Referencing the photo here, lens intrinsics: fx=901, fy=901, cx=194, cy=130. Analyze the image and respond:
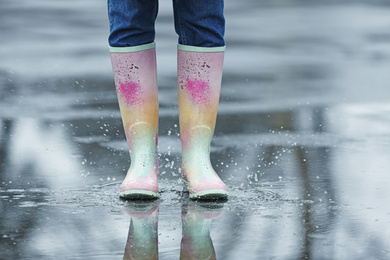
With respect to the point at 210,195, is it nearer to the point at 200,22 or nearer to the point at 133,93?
the point at 133,93

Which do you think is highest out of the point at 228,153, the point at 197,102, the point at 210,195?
the point at 197,102

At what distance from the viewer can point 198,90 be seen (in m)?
2.99

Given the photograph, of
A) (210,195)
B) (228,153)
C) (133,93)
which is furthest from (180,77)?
(228,153)

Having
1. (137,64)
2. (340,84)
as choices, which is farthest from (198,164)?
(340,84)

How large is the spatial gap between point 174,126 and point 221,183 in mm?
1191

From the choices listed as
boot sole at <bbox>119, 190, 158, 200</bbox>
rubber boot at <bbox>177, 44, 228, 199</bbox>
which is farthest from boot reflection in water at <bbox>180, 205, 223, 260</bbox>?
rubber boot at <bbox>177, 44, 228, 199</bbox>

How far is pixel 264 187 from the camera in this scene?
2994mm

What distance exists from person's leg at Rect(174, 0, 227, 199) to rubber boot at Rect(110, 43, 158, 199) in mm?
103

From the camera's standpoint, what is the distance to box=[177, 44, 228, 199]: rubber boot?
9.77 feet

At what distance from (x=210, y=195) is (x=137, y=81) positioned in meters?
0.46

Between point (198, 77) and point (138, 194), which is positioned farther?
point (198, 77)

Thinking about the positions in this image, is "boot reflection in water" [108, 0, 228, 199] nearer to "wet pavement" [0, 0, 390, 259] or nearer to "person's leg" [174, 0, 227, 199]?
"person's leg" [174, 0, 227, 199]

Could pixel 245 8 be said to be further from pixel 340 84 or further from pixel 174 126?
pixel 174 126

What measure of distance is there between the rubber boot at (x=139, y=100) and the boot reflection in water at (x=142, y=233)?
0.22 m
